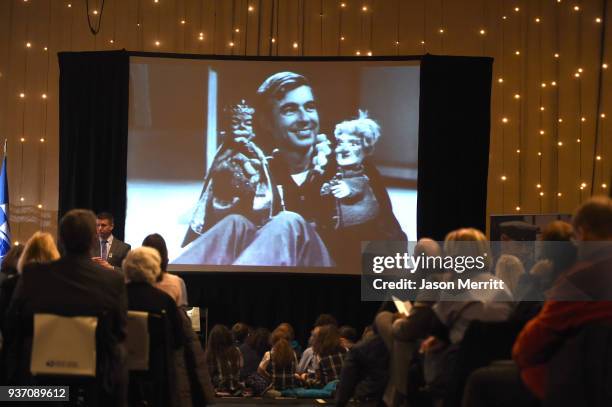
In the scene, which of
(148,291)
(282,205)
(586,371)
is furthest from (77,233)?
(282,205)

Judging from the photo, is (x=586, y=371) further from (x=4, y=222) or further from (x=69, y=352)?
(x=4, y=222)

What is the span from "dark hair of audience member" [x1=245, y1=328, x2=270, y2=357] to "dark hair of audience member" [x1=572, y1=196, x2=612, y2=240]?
184 inches

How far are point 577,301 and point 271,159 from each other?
6476 millimetres

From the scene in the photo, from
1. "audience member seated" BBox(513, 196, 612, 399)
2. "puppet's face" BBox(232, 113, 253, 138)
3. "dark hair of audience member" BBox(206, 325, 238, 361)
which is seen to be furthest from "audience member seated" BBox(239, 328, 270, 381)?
"audience member seated" BBox(513, 196, 612, 399)

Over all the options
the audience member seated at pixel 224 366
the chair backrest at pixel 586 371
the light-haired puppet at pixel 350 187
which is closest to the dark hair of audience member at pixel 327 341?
the audience member seated at pixel 224 366

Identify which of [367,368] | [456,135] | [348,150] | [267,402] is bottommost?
[267,402]

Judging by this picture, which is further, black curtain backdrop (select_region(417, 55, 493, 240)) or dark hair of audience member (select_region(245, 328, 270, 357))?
black curtain backdrop (select_region(417, 55, 493, 240))

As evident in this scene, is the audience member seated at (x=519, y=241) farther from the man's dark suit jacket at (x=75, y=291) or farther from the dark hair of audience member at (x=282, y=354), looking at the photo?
the man's dark suit jacket at (x=75, y=291)

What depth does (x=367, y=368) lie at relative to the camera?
5.06 m

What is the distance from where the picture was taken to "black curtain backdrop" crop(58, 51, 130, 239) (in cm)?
911

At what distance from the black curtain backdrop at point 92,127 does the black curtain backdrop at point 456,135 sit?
3.31 metres

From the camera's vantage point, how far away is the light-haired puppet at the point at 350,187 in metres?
9.06

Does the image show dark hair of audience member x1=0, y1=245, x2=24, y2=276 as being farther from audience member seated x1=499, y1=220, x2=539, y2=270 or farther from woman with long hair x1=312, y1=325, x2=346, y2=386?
audience member seated x1=499, y1=220, x2=539, y2=270

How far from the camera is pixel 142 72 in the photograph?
918cm
